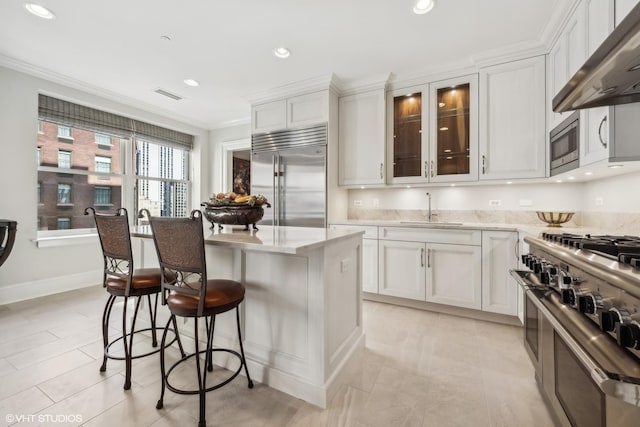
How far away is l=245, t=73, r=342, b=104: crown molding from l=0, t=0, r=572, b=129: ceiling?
6 centimetres

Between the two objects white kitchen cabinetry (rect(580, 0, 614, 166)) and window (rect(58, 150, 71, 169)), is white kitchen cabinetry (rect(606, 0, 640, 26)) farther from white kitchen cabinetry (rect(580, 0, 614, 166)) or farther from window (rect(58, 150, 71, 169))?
window (rect(58, 150, 71, 169))

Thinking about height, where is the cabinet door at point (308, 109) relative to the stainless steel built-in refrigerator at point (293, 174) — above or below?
above

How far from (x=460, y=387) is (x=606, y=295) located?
3.80 ft

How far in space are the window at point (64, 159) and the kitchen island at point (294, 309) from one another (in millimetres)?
2866

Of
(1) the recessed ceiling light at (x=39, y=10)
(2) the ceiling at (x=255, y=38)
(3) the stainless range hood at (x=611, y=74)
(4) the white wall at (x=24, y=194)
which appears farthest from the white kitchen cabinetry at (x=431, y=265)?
(4) the white wall at (x=24, y=194)

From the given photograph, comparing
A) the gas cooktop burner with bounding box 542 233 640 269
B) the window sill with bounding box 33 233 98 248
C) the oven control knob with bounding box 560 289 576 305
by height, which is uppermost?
the gas cooktop burner with bounding box 542 233 640 269

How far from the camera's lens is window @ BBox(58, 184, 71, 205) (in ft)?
11.9

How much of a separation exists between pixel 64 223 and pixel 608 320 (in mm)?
5088

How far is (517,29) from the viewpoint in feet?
8.07

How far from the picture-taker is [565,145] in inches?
87.8

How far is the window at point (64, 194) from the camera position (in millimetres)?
3633

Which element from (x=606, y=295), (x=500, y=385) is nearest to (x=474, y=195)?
(x=500, y=385)

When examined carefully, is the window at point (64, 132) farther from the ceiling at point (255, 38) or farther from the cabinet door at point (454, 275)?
the cabinet door at point (454, 275)

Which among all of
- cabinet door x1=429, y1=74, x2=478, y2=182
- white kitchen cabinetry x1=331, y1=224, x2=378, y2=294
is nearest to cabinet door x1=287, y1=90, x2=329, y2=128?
cabinet door x1=429, y1=74, x2=478, y2=182
